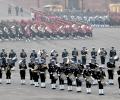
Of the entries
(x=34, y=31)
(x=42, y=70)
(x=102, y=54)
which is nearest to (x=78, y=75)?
(x=42, y=70)

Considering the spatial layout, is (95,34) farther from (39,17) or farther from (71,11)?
(71,11)

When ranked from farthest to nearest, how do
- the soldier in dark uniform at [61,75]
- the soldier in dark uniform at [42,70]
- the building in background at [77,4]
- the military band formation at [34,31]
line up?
the building in background at [77,4], the military band formation at [34,31], the soldier in dark uniform at [42,70], the soldier in dark uniform at [61,75]

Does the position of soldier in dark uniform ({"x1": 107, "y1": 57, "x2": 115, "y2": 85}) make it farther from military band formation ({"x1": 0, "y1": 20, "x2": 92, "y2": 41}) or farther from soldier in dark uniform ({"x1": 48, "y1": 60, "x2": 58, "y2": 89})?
military band formation ({"x1": 0, "y1": 20, "x2": 92, "y2": 41})

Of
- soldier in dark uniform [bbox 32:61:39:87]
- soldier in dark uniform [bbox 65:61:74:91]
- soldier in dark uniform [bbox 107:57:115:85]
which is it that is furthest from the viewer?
soldier in dark uniform [bbox 107:57:115:85]

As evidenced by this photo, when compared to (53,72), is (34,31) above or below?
above

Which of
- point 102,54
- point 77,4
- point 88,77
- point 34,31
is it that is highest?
point 77,4

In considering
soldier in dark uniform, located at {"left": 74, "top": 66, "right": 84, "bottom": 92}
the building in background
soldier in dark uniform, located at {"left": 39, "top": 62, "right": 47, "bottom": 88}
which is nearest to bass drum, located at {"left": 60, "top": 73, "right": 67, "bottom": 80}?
soldier in dark uniform, located at {"left": 74, "top": 66, "right": 84, "bottom": 92}

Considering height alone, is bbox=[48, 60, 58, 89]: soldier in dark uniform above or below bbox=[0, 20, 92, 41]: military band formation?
below

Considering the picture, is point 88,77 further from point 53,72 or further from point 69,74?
point 53,72

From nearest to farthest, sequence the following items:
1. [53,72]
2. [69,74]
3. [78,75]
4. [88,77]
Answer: [88,77]
[78,75]
[69,74]
[53,72]

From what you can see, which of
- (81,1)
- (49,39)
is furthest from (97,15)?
(49,39)

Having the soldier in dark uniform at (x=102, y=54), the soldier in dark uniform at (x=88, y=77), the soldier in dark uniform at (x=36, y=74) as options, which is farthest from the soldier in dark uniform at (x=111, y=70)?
the soldier in dark uniform at (x=102, y=54)

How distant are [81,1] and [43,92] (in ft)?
262

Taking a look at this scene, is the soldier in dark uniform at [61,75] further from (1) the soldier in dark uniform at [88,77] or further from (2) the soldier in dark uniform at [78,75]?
(1) the soldier in dark uniform at [88,77]
